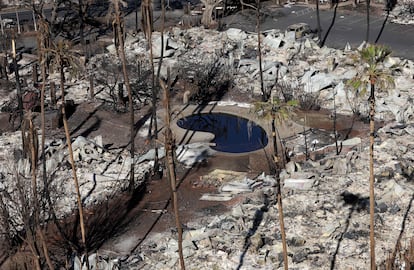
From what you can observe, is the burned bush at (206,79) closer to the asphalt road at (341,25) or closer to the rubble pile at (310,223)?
the asphalt road at (341,25)

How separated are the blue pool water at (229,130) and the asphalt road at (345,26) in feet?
30.9

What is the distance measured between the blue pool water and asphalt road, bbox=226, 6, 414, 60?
30.9 ft

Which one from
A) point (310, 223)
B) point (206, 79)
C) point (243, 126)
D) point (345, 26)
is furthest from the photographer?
point (345, 26)

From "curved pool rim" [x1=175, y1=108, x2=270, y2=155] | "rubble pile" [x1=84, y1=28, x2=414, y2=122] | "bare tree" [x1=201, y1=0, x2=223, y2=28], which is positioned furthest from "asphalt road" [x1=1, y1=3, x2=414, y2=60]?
"curved pool rim" [x1=175, y1=108, x2=270, y2=155]

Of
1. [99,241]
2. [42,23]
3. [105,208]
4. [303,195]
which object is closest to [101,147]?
[105,208]

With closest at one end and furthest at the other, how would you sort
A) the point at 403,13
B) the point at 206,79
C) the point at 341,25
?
the point at 206,79, the point at 341,25, the point at 403,13

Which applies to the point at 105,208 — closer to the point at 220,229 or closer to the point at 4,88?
the point at 220,229

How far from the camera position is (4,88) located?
32875mm

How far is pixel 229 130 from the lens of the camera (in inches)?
1133

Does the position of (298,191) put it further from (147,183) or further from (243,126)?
(243,126)

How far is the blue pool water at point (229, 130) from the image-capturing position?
27.0m

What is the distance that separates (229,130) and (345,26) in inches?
548

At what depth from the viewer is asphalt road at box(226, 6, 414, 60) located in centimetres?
3628

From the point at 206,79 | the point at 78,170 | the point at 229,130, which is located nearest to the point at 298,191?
the point at 229,130
